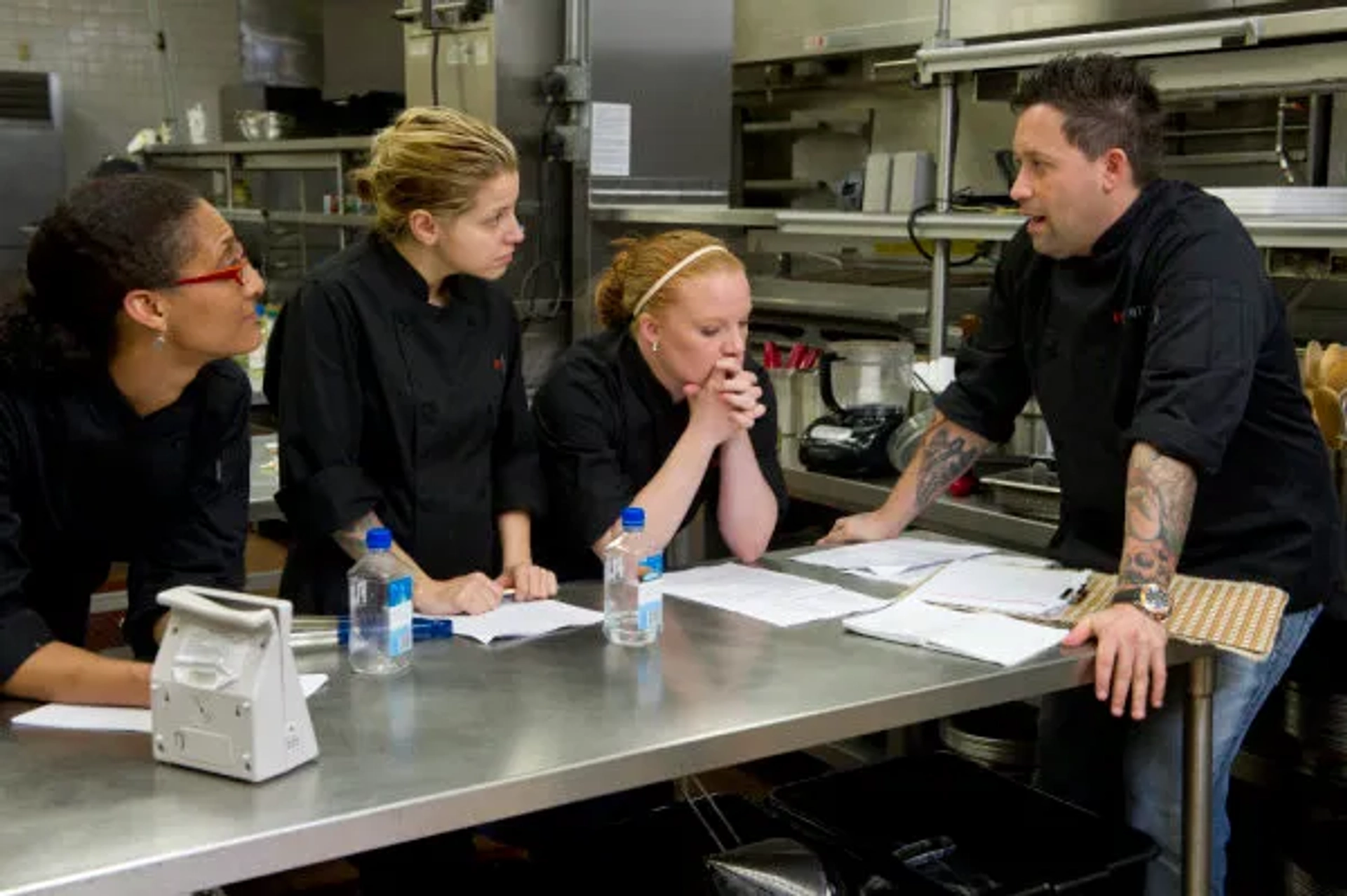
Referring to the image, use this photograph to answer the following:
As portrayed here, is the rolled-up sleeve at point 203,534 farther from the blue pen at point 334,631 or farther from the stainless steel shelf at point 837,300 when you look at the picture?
the stainless steel shelf at point 837,300

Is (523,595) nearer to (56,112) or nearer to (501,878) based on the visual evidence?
(501,878)

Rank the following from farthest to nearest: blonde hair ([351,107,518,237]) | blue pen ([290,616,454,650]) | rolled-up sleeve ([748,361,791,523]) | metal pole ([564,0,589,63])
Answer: metal pole ([564,0,589,63]) → rolled-up sleeve ([748,361,791,523]) → blonde hair ([351,107,518,237]) → blue pen ([290,616,454,650])

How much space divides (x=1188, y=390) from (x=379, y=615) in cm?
114

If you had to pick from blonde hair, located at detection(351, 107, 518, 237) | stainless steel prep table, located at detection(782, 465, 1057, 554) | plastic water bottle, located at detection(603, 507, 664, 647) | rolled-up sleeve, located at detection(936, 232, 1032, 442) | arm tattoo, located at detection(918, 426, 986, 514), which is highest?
blonde hair, located at detection(351, 107, 518, 237)

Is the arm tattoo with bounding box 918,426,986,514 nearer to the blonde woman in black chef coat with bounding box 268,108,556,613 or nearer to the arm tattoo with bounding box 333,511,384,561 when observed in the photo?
the blonde woman in black chef coat with bounding box 268,108,556,613

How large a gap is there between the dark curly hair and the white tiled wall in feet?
21.2

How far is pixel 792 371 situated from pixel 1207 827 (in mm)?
1750

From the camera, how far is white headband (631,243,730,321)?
2.46 meters

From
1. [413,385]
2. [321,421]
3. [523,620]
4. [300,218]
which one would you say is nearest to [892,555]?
[523,620]

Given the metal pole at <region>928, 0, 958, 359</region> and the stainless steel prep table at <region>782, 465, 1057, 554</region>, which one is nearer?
the stainless steel prep table at <region>782, 465, 1057, 554</region>

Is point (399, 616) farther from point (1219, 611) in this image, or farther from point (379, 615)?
point (1219, 611)

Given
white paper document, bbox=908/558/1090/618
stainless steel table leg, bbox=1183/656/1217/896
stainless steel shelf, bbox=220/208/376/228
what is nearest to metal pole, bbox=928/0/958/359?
white paper document, bbox=908/558/1090/618

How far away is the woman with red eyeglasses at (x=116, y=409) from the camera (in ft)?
5.96

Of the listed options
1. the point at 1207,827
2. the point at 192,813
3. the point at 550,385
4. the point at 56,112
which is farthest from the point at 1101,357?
the point at 56,112
